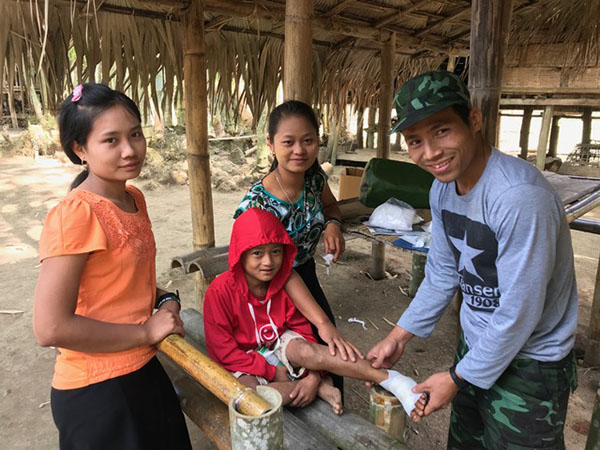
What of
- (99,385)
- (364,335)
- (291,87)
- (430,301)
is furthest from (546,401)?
(364,335)

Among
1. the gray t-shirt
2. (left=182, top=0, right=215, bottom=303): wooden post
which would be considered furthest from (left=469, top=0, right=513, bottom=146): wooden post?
(left=182, top=0, right=215, bottom=303): wooden post

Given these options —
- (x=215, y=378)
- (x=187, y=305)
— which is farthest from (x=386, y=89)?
(x=215, y=378)

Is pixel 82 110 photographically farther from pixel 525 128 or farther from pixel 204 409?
pixel 525 128

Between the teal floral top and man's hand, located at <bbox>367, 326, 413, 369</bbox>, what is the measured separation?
733 mm

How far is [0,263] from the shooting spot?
562 centimetres

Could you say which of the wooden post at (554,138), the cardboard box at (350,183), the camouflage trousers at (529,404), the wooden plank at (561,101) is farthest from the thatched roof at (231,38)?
the wooden post at (554,138)

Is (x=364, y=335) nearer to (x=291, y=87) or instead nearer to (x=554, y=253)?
(x=291, y=87)

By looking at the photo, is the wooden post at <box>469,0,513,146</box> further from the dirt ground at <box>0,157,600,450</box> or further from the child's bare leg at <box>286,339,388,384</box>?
the dirt ground at <box>0,157,600,450</box>

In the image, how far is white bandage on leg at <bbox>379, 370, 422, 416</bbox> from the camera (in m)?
1.36

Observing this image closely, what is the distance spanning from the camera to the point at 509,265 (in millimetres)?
1182

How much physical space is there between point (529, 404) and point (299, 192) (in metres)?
1.33

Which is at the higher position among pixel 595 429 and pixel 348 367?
pixel 348 367

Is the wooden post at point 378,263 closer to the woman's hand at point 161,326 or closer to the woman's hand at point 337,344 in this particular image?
the woman's hand at point 337,344

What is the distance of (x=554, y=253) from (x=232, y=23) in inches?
157
